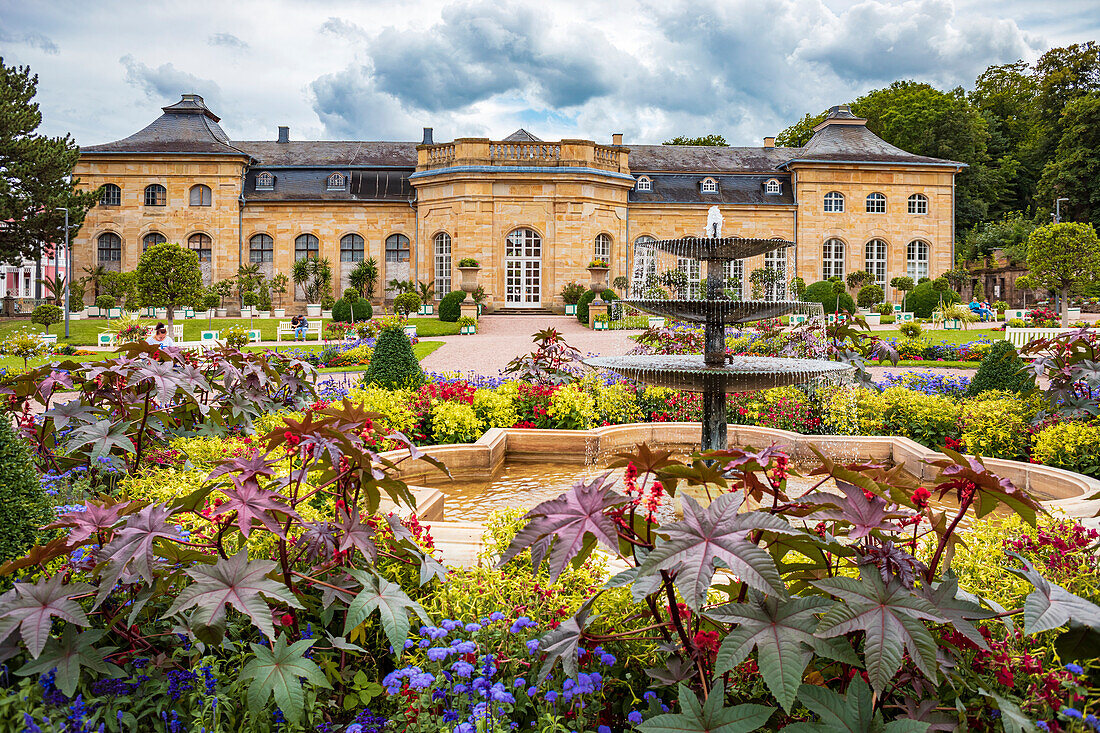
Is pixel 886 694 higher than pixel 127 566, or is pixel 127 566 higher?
pixel 127 566

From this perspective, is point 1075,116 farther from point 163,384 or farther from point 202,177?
point 163,384

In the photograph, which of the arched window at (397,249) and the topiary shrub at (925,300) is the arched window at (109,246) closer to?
the arched window at (397,249)

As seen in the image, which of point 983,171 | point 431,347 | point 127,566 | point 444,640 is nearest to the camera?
point 127,566

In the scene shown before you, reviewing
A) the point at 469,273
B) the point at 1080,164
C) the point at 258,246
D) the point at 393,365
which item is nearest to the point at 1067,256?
the point at 1080,164

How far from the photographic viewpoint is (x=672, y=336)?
11555mm

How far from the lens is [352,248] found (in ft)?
105

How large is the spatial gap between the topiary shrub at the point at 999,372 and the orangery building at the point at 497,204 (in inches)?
854

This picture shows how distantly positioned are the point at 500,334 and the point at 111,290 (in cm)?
1765

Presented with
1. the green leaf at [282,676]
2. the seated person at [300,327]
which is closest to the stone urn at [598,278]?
the seated person at [300,327]

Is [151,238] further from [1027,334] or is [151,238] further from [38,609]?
[38,609]

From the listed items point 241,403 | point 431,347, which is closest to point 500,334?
point 431,347

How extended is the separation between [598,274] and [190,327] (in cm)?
1484

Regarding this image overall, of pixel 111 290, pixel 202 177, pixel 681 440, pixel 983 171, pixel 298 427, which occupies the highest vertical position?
pixel 983 171

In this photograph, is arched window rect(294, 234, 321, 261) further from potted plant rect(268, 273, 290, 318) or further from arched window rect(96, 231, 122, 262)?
arched window rect(96, 231, 122, 262)
